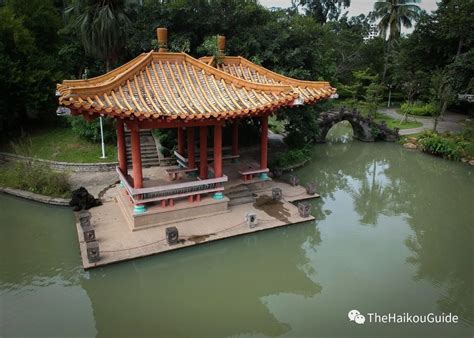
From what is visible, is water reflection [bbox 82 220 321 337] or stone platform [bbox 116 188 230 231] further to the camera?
stone platform [bbox 116 188 230 231]

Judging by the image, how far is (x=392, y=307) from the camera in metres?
7.04

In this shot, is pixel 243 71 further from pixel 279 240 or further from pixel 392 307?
pixel 392 307

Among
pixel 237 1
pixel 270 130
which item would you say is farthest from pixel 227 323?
pixel 270 130

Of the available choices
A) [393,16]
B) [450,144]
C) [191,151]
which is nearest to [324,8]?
[393,16]

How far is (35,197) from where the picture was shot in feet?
38.1

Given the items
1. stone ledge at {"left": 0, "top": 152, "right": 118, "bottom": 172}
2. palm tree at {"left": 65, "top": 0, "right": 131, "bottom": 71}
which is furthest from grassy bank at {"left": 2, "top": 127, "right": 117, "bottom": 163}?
palm tree at {"left": 65, "top": 0, "right": 131, "bottom": 71}

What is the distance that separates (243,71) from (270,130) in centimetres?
1053

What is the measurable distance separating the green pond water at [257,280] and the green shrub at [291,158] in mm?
3973

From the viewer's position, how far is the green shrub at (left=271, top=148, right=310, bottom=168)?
611 inches

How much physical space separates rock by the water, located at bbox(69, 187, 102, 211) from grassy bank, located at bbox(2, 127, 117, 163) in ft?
12.9

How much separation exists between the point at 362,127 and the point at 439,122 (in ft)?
26.4

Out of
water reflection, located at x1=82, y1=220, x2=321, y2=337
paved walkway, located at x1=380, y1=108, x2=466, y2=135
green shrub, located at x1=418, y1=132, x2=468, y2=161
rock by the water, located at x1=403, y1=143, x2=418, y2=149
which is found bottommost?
water reflection, located at x1=82, y1=220, x2=321, y2=337

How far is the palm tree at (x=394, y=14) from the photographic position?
32.2 meters

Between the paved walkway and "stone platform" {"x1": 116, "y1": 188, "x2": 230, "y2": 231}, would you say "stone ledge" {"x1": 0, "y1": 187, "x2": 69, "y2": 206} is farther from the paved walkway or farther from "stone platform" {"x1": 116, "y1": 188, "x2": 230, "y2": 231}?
the paved walkway
